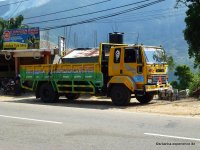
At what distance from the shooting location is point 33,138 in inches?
415

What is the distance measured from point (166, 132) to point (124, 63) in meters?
8.29

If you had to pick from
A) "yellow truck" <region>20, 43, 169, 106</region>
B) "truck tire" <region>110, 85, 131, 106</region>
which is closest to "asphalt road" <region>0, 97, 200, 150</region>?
"truck tire" <region>110, 85, 131, 106</region>

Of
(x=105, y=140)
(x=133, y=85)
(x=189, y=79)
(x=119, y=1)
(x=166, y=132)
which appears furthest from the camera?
(x=119, y=1)

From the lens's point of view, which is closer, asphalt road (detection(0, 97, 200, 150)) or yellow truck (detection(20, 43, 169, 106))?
asphalt road (detection(0, 97, 200, 150))

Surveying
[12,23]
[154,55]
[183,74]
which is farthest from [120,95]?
[12,23]

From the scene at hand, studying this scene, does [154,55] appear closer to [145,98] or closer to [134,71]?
[134,71]

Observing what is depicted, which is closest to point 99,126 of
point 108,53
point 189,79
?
point 108,53

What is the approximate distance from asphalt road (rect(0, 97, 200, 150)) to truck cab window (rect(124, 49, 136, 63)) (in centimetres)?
420

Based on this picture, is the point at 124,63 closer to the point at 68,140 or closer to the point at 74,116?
the point at 74,116

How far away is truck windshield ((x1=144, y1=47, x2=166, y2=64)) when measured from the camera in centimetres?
1898

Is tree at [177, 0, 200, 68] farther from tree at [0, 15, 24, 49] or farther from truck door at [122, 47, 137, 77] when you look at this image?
tree at [0, 15, 24, 49]

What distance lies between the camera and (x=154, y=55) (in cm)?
1941

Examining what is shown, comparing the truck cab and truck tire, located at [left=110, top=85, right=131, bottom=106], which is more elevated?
the truck cab

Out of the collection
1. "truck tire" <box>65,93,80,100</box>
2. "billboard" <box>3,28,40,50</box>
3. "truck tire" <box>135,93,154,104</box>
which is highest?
"billboard" <box>3,28,40,50</box>
